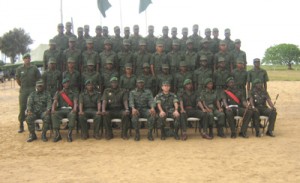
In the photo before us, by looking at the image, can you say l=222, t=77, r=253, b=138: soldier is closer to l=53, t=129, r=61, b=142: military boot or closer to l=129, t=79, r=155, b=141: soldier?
l=129, t=79, r=155, b=141: soldier

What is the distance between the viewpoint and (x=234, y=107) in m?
10.1

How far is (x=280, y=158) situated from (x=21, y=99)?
6.81 m

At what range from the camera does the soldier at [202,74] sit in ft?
34.5

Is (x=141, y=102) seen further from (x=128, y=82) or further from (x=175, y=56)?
(x=175, y=56)

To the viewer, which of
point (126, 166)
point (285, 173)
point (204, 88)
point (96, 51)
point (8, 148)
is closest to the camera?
point (285, 173)

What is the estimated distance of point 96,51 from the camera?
11453 mm

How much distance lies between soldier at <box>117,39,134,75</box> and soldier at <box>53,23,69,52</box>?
1640 mm

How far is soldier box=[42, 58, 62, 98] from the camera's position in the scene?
10398 millimetres

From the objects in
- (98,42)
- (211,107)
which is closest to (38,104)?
(98,42)

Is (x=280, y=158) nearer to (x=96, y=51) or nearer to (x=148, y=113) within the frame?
(x=148, y=113)

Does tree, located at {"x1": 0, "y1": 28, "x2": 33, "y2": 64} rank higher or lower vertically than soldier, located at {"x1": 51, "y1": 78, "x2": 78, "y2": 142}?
higher

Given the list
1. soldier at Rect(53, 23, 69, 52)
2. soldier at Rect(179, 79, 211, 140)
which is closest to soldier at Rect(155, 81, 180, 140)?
soldier at Rect(179, 79, 211, 140)

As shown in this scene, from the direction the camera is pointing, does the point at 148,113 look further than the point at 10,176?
Yes

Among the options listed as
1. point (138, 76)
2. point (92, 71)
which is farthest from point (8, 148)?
point (138, 76)
